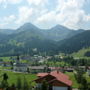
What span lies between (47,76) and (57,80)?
3817 mm

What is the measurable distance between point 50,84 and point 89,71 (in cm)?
9484

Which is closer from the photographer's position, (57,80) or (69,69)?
(57,80)

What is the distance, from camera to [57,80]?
58656mm

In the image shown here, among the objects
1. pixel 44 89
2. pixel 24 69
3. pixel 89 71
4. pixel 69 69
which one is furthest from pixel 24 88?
pixel 24 69

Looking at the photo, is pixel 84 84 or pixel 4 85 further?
pixel 4 85

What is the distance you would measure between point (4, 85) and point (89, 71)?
9418cm

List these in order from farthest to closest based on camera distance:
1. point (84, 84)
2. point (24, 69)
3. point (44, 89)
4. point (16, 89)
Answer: point (24, 69), point (16, 89), point (84, 84), point (44, 89)

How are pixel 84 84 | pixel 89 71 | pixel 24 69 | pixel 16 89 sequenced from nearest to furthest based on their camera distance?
pixel 84 84 < pixel 16 89 < pixel 89 71 < pixel 24 69

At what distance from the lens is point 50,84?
193ft

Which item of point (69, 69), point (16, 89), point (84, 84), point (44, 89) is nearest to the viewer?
point (44, 89)

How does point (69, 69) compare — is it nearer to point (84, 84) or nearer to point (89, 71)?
point (89, 71)

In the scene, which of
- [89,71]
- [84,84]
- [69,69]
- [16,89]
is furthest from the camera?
[69,69]

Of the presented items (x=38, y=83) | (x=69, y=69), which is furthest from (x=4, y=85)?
(x=69, y=69)

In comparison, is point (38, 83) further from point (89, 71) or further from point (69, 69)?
point (69, 69)
